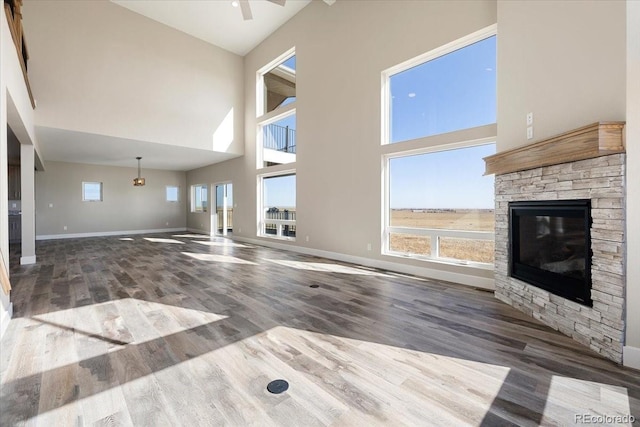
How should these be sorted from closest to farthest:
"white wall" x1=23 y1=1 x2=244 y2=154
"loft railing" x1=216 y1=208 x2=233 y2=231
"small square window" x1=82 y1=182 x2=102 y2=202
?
"white wall" x1=23 y1=1 x2=244 y2=154 → "small square window" x1=82 y1=182 x2=102 y2=202 → "loft railing" x1=216 y1=208 x2=233 y2=231

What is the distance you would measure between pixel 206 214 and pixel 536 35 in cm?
1073

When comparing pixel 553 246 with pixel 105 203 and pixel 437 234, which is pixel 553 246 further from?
pixel 105 203

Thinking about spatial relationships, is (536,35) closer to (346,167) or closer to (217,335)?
(346,167)

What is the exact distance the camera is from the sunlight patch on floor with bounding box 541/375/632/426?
1.49 metres

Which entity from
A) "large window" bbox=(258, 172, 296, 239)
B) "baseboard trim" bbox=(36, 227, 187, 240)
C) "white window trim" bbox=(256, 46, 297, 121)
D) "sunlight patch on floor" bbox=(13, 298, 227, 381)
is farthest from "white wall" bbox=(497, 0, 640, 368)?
"baseboard trim" bbox=(36, 227, 187, 240)

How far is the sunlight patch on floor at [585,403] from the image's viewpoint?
149cm

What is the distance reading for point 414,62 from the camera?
468 centimetres

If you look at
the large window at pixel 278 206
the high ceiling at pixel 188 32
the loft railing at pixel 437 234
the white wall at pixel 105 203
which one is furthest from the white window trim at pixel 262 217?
the white wall at pixel 105 203

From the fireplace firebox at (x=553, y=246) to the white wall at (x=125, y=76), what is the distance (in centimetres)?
749

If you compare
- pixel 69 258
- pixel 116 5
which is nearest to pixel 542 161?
pixel 69 258

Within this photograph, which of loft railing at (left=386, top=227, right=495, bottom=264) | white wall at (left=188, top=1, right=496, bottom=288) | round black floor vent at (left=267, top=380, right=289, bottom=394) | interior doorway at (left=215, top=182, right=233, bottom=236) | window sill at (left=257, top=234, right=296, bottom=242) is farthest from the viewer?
interior doorway at (left=215, top=182, right=233, bottom=236)

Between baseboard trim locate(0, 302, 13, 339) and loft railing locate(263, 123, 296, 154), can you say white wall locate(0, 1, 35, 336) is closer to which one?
baseboard trim locate(0, 302, 13, 339)

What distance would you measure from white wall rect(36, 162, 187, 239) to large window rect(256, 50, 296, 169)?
6.29 meters

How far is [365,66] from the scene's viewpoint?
5.24m
